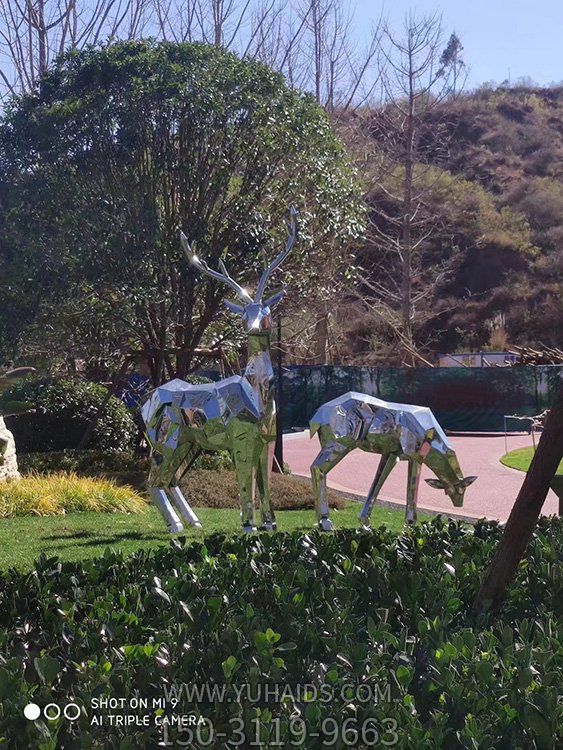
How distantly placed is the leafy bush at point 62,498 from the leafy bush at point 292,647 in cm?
581

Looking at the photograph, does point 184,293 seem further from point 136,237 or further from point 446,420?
point 446,420

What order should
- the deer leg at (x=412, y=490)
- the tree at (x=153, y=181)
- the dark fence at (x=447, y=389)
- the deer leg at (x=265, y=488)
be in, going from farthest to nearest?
the dark fence at (x=447, y=389) → the tree at (x=153, y=181) → the deer leg at (x=412, y=490) → the deer leg at (x=265, y=488)

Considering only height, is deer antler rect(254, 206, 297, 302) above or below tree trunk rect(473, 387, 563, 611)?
above

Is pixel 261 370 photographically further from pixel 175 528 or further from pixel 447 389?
pixel 447 389

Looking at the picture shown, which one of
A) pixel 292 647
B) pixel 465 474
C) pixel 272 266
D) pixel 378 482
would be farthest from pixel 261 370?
pixel 465 474

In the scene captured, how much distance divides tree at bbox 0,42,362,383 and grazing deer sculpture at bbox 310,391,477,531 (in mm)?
5795

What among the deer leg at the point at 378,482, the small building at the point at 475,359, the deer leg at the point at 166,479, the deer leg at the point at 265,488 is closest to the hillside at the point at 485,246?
the small building at the point at 475,359

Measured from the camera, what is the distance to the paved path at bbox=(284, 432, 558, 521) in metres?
13.4

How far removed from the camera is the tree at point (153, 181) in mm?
14789

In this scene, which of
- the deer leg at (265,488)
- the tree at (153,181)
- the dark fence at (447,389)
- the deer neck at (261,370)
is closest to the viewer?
the deer neck at (261,370)

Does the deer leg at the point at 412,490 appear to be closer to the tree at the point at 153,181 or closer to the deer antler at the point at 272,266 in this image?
the deer antler at the point at 272,266

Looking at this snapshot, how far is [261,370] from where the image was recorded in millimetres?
9242

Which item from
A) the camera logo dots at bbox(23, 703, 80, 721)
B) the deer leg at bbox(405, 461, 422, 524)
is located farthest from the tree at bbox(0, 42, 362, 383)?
the camera logo dots at bbox(23, 703, 80, 721)

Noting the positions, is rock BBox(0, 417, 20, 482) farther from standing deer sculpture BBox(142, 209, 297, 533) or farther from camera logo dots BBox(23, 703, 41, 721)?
camera logo dots BBox(23, 703, 41, 721)
